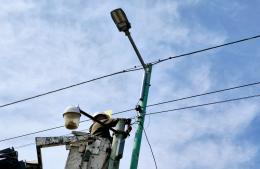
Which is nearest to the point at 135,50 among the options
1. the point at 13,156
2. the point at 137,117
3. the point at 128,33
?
the point at 128,33

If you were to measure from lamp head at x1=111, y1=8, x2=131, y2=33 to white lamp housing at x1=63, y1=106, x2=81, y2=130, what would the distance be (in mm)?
2029

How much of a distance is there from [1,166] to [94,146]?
209 cm

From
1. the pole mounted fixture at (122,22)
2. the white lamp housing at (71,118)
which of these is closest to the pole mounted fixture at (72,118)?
the white lamp housing at (71,118)

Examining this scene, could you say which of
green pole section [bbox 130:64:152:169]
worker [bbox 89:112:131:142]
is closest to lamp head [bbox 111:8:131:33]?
green pole section [bbox 130:64:152:169]

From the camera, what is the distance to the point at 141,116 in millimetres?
8516

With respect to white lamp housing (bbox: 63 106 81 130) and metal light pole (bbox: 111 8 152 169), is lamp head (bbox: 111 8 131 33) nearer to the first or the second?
metal light pole (bbox: 111 8 152 169)

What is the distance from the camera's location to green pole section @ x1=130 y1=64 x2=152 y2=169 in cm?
773

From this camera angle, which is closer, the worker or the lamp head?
the worker

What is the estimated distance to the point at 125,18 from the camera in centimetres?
890

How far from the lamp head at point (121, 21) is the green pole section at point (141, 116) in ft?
3.12

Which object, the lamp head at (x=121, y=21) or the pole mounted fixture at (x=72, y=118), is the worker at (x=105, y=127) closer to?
the pole mounted fixture at (x=72, y=118)

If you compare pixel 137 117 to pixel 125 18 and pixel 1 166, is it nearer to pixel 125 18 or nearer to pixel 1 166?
pixel 125 18

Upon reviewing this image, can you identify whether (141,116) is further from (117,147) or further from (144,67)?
(144,67)

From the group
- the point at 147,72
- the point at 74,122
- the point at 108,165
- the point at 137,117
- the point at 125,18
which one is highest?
the point at 125,18
